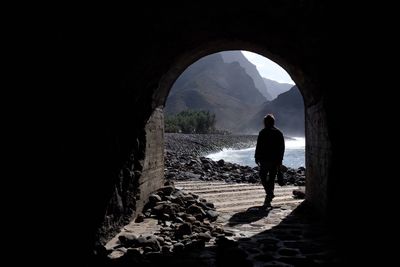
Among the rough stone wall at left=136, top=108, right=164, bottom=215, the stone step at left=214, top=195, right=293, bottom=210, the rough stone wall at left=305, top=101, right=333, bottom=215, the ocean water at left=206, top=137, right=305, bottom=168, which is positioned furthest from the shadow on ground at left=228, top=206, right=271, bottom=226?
the ocean water at left=206, top=137, right=305, bottom=168

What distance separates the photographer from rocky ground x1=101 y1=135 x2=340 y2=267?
4254 mm

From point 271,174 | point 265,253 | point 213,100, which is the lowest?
point 265,253

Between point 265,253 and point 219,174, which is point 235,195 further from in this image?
point 219,174

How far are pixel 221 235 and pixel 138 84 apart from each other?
7.86ft

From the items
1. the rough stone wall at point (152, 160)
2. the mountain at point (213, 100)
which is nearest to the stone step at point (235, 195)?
the rough stone wall at point (152, 160)

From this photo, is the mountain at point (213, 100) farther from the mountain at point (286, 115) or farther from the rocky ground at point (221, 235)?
the rocky ground at point (221, 235)

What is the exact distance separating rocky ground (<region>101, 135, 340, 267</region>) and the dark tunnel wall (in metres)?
→ 0.33

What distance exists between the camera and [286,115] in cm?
13388

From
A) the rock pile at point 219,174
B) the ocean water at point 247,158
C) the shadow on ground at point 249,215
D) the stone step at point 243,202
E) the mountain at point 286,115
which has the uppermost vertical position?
the mountain at point 286,115

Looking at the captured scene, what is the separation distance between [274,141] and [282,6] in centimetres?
329

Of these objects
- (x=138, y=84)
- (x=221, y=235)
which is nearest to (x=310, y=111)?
(x=221, y=235)

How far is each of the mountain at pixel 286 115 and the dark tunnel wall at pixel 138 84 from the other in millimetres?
116744

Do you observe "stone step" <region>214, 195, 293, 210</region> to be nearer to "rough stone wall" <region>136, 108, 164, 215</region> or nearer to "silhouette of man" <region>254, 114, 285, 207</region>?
"silhouette of man" <region>254, 114, 285, 207</region>

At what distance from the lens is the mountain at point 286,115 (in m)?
126
